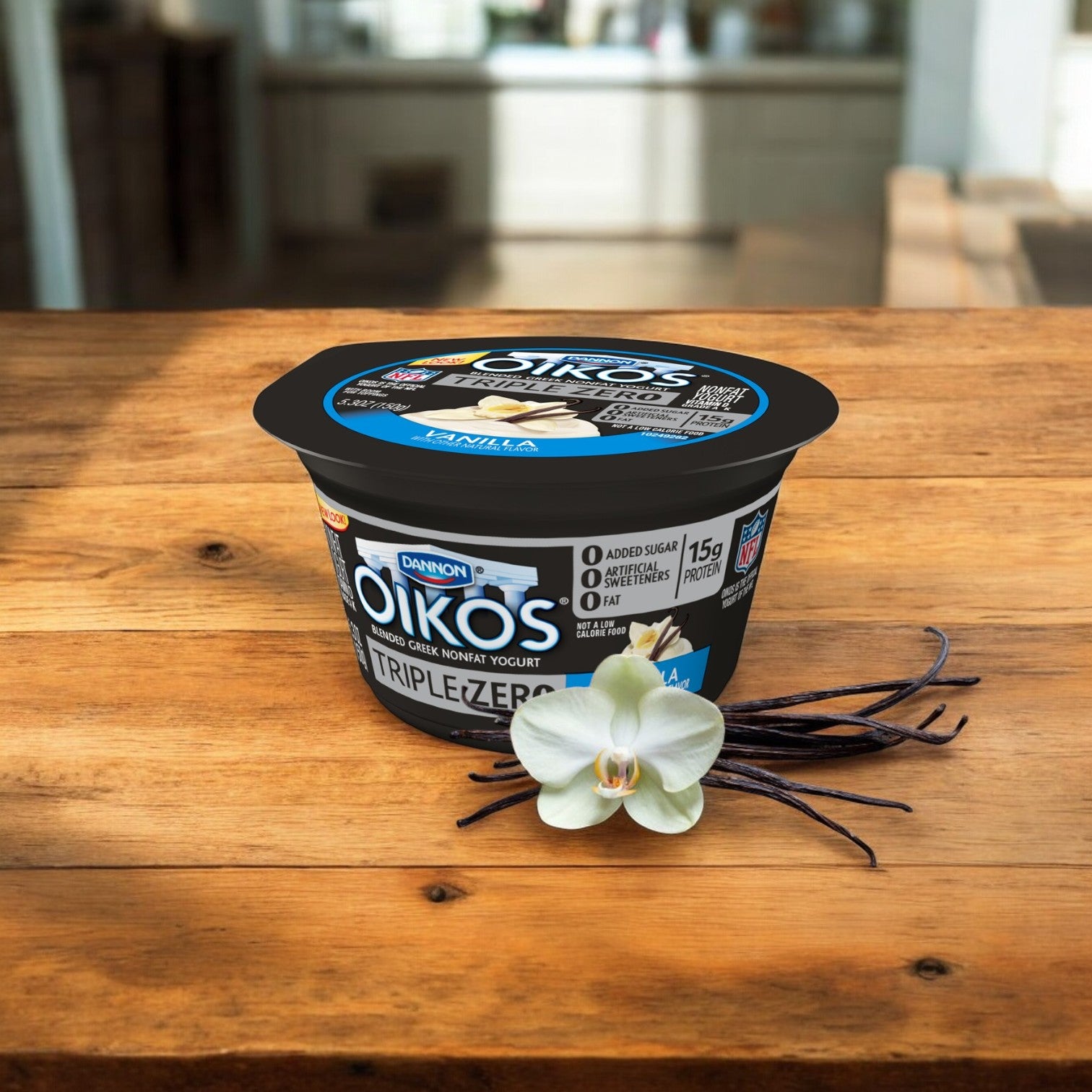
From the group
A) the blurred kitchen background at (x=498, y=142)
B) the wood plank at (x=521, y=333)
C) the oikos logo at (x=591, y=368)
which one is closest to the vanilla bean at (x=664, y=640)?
the oikos logo at (x=591, y=368)

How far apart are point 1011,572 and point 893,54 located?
5.32m

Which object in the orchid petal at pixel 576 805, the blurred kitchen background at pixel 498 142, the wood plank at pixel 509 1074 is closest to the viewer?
the wood plank at pixel 509 1074

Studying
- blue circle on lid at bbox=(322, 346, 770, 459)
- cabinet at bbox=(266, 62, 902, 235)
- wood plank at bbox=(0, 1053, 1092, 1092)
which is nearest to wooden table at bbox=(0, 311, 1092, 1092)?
wood plank at bbox=(0, 1053, 1092, 1092)

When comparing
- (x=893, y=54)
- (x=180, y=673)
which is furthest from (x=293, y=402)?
(x=893, y=54)

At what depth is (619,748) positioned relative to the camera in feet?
1.54

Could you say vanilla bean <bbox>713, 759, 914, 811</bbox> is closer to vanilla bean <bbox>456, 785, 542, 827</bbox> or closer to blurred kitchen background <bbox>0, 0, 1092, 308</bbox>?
vanilla bean <bbox>456, 785, 542, 827</bbox>

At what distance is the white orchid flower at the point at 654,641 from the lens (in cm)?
51

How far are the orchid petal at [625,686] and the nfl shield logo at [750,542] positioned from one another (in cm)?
9

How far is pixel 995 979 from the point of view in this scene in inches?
15.8

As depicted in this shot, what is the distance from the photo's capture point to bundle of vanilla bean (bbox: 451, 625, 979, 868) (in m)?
0.49

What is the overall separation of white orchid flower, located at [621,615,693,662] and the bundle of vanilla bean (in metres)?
0.03

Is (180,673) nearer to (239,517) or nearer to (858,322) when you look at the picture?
(239,517)

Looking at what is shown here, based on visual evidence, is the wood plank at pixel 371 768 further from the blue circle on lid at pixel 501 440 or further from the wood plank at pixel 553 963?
the blue circle on lid at pixel 501 440

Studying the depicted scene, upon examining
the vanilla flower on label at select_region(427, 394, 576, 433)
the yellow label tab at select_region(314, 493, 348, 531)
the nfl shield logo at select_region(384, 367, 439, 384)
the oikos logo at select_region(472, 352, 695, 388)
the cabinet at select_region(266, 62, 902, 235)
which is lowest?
the cabinet at select_region(266, 62, 902, 235)
